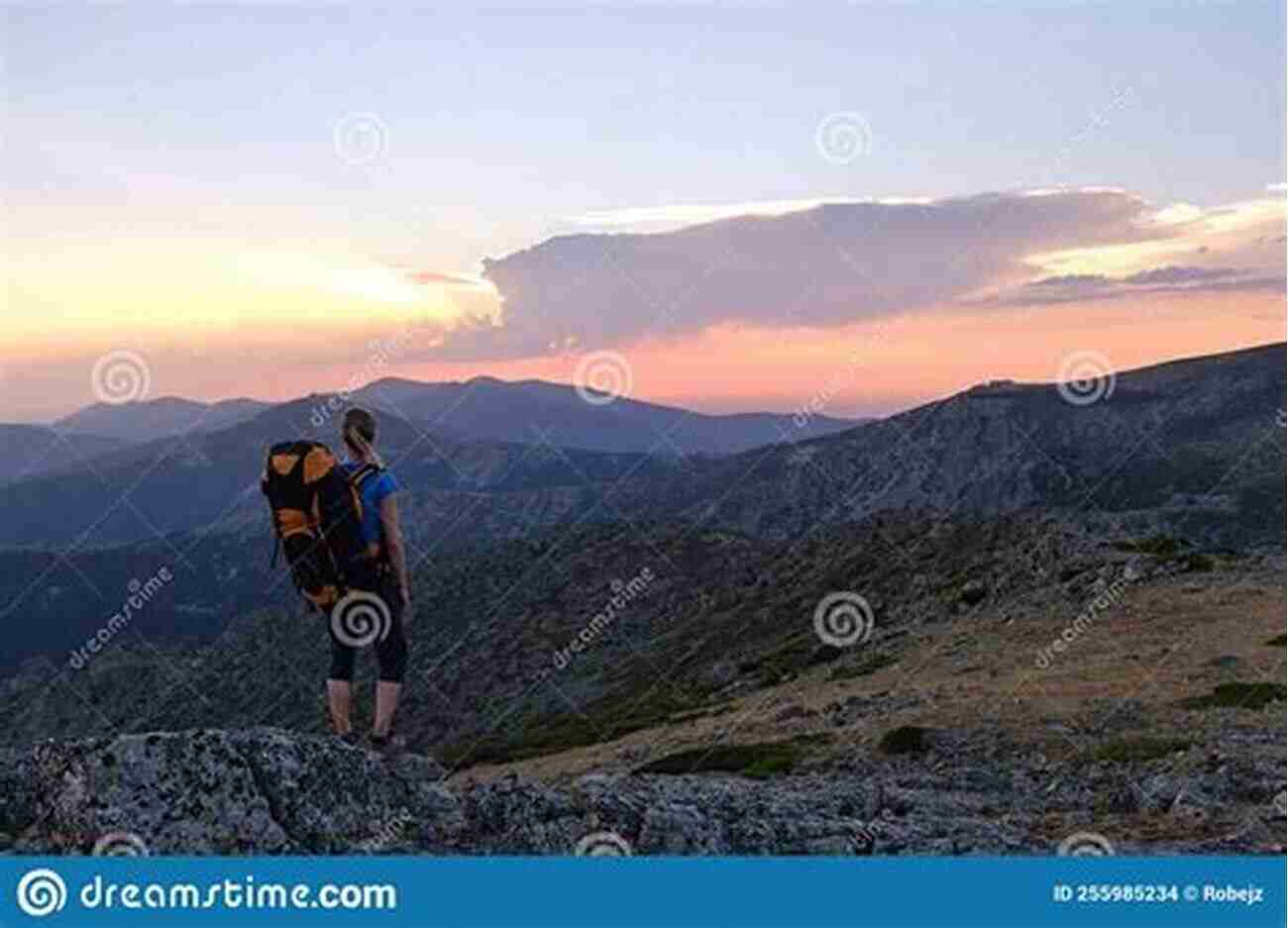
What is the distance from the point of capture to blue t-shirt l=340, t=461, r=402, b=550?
15594 millimetres

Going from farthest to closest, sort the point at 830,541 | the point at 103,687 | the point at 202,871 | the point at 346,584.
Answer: the point at 103,687, the point at 830,541, the point at 346,584, the point at 202,871

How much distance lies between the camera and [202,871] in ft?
39.7

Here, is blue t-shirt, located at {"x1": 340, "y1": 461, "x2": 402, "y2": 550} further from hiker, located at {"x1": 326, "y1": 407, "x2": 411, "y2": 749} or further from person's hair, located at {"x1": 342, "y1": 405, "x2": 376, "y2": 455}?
person's hair, located at {"x1": 342, "y1": 405, "x2": 376, "y2": 455}

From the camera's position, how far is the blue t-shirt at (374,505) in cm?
1559

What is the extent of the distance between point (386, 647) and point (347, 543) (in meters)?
1.32

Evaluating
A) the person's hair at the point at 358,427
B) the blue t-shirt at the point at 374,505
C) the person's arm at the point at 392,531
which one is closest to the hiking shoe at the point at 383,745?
the person's arm at the point at 392,531

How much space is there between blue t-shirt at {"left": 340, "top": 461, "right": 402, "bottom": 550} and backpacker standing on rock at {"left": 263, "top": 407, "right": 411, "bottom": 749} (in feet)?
0.04

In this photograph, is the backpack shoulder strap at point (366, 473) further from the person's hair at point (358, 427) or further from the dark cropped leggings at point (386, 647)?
the dark cropped leggings at point (386, 647)

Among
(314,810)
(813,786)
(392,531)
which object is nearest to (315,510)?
(392,531)

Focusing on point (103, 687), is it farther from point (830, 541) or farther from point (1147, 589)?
point (1147, 589)

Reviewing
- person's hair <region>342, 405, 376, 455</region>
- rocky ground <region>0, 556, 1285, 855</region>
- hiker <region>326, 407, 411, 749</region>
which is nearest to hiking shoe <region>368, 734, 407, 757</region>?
hiker <region>326, 407, 411, 749</region>

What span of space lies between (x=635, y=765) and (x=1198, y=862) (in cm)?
1985

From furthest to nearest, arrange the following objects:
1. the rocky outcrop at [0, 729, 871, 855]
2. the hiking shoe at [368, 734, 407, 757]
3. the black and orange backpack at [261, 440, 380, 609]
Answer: the hiking shoe at [368, 734, 407, 757], the black and orange backpack at [261, 440, 380, 609], the rocky outcrop at [0, 729, 871, 855]

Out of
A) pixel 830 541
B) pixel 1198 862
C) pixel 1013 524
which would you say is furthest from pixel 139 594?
pixel 830 541
